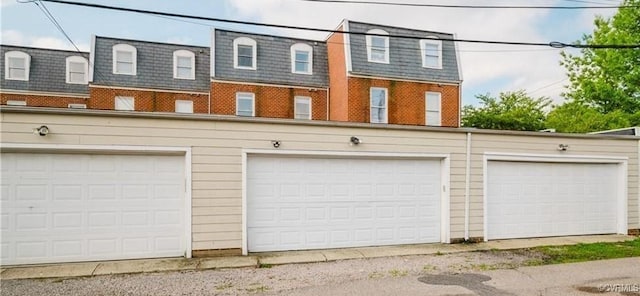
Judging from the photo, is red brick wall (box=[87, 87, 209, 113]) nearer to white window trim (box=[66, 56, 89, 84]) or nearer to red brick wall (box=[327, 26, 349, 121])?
white window trim (box=[66, 56, 89, 84])

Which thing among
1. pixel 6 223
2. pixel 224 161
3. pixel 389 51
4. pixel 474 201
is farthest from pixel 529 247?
pixel 389 51

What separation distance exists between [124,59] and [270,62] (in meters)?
7.52

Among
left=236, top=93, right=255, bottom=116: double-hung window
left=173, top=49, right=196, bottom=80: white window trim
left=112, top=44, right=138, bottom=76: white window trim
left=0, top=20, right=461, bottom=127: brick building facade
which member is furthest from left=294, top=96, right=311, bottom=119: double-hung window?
left=112, top=44, right=138, bottom=76: white window trim

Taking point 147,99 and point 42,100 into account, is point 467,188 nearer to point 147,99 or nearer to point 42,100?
point 147,99

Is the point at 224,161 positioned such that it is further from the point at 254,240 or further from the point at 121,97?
the point at 121,97

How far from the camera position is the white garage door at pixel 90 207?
20.7ft

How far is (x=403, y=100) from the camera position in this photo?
61.4 feet

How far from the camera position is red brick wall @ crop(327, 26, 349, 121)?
18.1 meters

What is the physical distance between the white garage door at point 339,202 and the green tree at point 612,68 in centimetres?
1718

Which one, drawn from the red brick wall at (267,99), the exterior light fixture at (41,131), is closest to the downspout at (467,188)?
the exterior light fixture at (41,131)

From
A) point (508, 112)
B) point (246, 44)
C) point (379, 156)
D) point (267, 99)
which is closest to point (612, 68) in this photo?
point (508, 112)

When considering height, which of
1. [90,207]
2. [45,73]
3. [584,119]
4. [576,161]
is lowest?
[90,207]

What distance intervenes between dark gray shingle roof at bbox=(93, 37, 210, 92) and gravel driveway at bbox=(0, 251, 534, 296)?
16.2m

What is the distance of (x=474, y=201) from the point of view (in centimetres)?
832
